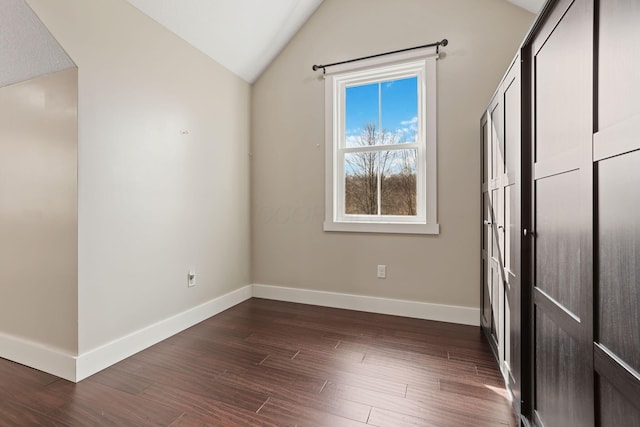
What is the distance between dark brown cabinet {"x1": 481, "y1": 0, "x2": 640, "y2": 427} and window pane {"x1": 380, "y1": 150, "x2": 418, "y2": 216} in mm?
1225

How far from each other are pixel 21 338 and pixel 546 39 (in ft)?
10.7

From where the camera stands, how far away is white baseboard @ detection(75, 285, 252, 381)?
6.19 feet

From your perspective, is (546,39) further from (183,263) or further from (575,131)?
(183,263)

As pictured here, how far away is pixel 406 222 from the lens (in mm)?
2951

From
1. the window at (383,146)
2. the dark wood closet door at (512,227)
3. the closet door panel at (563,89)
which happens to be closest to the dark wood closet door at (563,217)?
the closet door panel at (563,89)

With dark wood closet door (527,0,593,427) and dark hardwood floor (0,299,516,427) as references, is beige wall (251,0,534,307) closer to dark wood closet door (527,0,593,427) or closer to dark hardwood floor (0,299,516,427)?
dark hardwood floor (0,299,516,427)

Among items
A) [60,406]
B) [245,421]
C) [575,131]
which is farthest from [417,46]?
[60,406]

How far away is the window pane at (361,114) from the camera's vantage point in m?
3.11

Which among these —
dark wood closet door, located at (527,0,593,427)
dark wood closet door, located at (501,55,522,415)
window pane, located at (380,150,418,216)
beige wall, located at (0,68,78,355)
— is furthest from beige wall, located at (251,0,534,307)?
beige wall, located at (0,68,78,355)

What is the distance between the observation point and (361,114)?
3.16 m

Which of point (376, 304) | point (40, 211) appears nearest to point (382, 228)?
point (376, 304)

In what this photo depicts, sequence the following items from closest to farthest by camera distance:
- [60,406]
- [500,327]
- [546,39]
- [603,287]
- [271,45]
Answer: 1. [603,287]
2. [546,39]
3. [60,406]
4. [500,327]
5. [271,45]

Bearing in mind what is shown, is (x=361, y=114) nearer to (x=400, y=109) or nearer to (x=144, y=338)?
(x=400, y=109)

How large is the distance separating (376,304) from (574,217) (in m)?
2.17
